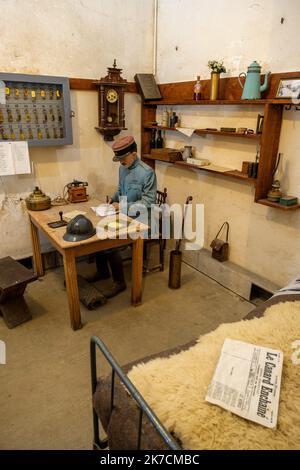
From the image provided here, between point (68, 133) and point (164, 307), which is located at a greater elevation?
point (68, 133)

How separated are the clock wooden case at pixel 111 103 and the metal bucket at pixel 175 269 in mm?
1510

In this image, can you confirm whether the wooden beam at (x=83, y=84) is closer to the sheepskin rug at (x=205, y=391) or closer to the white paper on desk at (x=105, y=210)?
the white paper on desk at (x=105, y=210)

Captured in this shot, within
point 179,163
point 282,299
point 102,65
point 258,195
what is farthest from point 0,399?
point 102,65

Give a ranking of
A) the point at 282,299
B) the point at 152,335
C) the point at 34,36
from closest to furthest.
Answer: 1. the point at 282,299
2. the point at 152,335
3. the point at 34,36

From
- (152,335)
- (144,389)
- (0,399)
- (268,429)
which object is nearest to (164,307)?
(152,335)

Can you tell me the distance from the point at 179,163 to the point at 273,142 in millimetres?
1099

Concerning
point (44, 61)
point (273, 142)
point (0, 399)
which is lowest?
point (0, 399)

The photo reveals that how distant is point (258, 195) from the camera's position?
2.59m

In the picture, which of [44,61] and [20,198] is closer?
[44,61]

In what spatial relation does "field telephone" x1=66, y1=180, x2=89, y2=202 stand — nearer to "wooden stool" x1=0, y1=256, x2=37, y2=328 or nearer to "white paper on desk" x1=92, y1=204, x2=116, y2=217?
"white paper on desk" x1=92, y1=204, x2=116, y2=217

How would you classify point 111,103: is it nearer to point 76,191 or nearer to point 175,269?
point 76,191

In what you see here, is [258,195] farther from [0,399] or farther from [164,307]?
[0,399]
